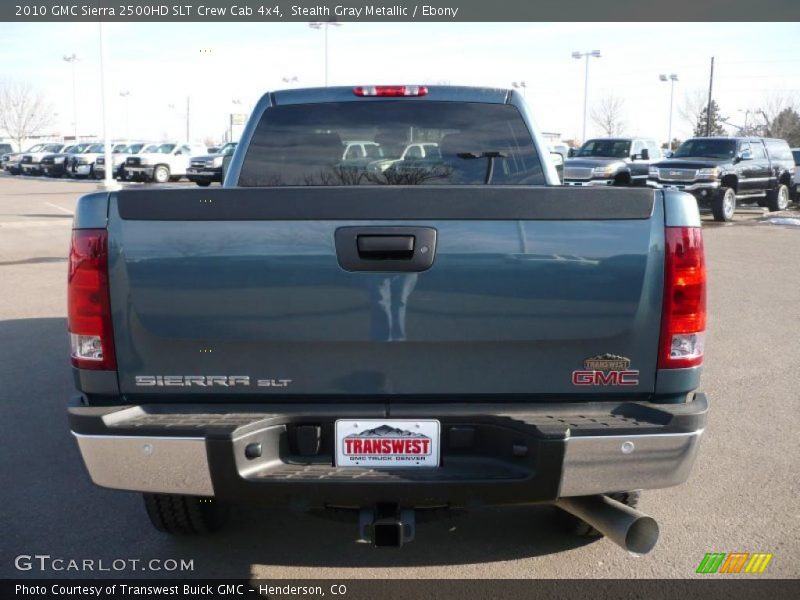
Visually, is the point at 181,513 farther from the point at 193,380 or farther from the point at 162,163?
the point at 162,163

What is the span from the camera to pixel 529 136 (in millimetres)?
4695

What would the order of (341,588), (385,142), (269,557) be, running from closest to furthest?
(341,588) < (269,557) < (385,142)

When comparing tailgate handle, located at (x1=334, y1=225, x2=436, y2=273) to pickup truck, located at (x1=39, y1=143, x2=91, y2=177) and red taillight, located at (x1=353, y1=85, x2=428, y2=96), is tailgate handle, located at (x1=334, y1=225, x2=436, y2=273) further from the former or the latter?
pickup truck, located at (x1=39, y1=143, x2=91, y2=177)

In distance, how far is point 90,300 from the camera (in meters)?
3.02

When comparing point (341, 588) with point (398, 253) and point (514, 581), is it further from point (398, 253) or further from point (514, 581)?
point (398, 253)

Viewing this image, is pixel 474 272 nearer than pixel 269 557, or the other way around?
pixel 474 272

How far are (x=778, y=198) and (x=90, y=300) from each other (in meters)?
25.1

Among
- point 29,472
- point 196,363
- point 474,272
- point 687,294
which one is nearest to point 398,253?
point 474,272

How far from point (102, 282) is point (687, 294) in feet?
6.69

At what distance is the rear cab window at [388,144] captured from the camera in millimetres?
4551

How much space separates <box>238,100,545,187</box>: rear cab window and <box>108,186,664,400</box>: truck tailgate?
1589mm

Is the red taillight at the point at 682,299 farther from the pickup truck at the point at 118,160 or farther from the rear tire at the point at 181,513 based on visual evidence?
the pickup truck at the point at 118,160

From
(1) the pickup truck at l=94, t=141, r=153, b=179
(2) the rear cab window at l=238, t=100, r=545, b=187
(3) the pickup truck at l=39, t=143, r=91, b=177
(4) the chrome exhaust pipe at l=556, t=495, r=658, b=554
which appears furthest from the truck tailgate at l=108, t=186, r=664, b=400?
(3) the pickup truck at l=39, t=143, r=91, b=177

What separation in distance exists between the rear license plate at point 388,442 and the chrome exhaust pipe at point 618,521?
1.73 ft
